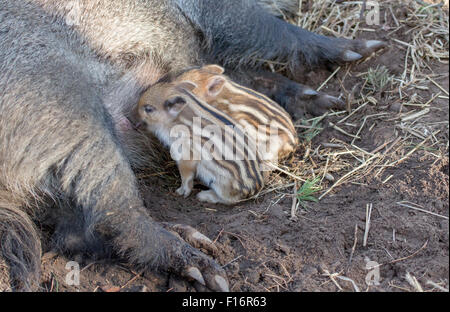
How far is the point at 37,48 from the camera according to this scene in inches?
130

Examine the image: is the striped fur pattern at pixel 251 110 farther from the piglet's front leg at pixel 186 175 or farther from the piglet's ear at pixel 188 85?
the piglet's front leg at pixel 186 175

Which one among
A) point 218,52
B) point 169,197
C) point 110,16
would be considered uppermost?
point 110,16

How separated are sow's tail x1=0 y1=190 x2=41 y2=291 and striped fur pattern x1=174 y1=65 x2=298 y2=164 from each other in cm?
139

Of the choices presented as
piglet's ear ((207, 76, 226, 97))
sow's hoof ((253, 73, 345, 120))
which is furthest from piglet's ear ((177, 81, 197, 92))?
sow's hoof ((253, 73, 345, 120))

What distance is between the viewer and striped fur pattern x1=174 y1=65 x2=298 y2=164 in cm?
382

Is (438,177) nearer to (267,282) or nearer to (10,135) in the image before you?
(267,282)

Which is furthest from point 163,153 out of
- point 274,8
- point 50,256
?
point 274,8

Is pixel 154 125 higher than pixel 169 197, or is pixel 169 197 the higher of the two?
pixel 154 125

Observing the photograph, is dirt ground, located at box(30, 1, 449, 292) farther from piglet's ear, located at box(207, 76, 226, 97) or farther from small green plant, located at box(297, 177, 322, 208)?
piglet's ear, located at box(207, 76, 226, 97)

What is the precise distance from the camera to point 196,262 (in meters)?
3.01

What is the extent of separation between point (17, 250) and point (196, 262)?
996 millimetres

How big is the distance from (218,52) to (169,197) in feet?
4.31
